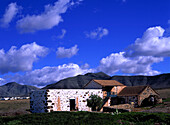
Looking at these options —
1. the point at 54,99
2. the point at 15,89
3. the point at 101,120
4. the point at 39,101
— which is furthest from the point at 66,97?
the point at 15,89

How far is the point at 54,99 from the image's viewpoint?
28.6 m

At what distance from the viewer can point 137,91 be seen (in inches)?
1768

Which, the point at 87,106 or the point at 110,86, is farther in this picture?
the point at 110,86

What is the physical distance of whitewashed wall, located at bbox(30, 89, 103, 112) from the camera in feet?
92.4

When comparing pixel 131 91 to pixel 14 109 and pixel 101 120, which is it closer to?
pixel 14 109

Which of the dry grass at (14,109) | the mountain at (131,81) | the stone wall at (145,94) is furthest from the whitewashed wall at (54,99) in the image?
the mountain at (131,81)

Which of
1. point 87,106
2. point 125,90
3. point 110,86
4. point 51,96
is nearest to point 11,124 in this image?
point 51,96

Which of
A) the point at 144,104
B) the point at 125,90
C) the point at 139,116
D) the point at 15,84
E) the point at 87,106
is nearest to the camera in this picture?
the point at 139,116

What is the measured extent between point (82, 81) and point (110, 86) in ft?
281

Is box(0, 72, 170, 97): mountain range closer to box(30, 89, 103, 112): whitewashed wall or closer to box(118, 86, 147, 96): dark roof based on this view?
box(118, 86, 147, 96): dark roof

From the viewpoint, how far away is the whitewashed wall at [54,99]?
28172 mm

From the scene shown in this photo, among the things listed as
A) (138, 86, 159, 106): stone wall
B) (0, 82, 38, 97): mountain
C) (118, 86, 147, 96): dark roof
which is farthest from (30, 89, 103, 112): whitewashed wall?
(0, 82, 38, 97): mountain

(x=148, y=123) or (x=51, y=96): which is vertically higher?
(x=51, y=96)

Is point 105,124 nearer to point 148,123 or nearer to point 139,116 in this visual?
point 148,123
